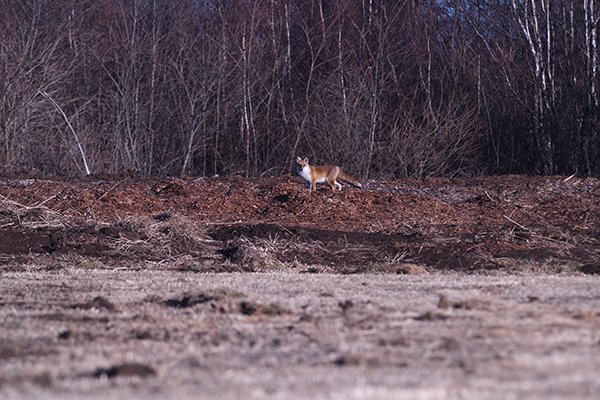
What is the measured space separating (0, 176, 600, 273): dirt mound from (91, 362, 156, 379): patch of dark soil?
25.9ft

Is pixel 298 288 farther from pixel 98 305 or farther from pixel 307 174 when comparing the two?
pixel 307 174

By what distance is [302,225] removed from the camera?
18031 mm

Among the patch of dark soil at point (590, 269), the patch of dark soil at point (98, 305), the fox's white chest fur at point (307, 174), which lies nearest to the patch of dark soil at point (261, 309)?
the patch of dark soil at point (98, 305)

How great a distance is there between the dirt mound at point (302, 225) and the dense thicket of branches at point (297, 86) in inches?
280

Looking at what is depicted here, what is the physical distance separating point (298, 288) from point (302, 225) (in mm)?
6181

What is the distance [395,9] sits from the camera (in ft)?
117

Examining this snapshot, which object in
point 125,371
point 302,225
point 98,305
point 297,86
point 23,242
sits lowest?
point 23,242

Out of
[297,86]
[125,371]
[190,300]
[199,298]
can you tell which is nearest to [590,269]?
[199,298]

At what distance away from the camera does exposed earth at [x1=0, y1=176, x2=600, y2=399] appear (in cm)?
682

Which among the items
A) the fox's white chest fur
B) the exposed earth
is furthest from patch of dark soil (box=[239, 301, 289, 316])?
the fox's white chest fur

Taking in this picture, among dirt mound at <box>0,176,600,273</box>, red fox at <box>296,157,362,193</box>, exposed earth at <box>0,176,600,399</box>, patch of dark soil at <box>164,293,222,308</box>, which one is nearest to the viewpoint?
exposed earth at <box>0,176,600,399</box>

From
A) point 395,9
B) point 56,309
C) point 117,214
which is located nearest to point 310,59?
point 395,9

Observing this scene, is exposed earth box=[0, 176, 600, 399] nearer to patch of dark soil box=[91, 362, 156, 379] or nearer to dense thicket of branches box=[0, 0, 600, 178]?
patch of dark soil box=[91, 362, 156, 379]

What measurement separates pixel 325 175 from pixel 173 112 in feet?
38.2
